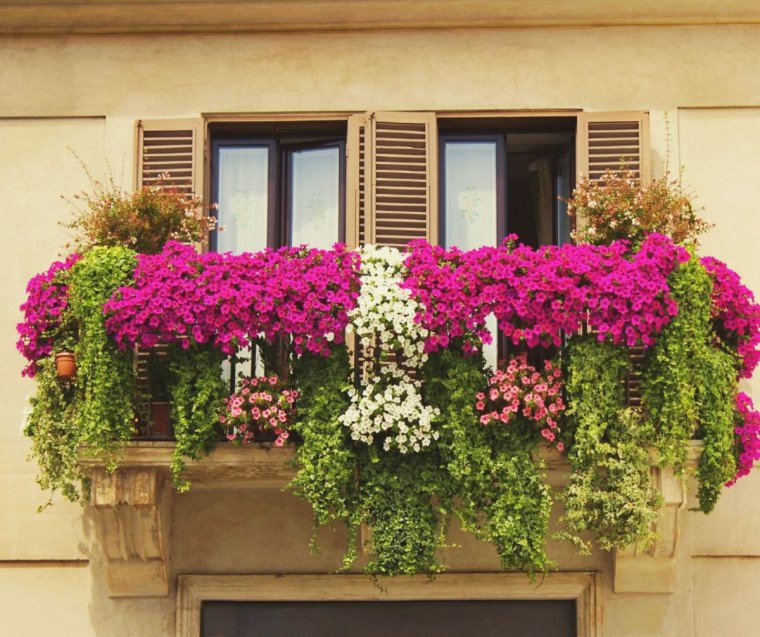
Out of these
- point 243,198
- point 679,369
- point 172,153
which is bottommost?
point 679,369

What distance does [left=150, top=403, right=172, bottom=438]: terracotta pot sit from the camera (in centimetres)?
1119

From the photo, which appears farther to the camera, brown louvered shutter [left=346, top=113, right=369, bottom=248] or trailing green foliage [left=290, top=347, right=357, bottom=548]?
brown louvered shutter [left=346, top=113, right=369, bottom=248]

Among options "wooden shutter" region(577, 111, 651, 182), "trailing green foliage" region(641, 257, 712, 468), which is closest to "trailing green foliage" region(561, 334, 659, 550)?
"trailing green foliage" region(641, 257, 712, 468)

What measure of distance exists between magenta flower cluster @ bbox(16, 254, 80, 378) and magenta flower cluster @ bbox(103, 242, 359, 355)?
0.52 m

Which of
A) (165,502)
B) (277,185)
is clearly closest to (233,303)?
(165,502)

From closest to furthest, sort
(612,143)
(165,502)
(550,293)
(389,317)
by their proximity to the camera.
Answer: (550,293) < (389,317) < (165,502) < (612,143)

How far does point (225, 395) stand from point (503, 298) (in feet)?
5.78

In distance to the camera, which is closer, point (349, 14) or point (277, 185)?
point (349, 14)

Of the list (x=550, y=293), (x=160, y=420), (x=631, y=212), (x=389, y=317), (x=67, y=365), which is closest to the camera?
(x=550, y=293)

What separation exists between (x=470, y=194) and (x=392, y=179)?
24.0 inches

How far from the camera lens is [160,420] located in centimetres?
1123

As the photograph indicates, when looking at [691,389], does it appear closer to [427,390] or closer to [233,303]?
[427,390]

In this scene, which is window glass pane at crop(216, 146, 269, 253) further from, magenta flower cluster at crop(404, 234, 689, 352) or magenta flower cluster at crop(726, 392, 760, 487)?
magenta flower cluster at crop(726, 392, 760, 487)

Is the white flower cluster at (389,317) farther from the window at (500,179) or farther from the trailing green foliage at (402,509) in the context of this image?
the window at (500,179)
